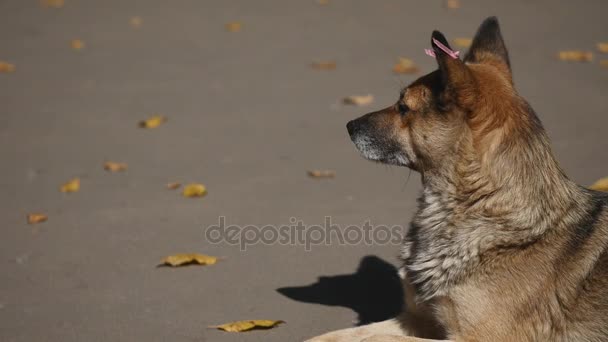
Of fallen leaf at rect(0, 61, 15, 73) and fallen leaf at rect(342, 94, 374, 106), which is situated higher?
fallen leaf at rect(342, 94, 374, 106)

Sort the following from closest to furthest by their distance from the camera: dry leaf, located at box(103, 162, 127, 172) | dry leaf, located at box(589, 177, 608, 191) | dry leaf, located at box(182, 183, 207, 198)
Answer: dry leaf, located at box(589, 177, 608, 191)
dry leaf, located at box(182, 183, 207, 198)
dry leaf, located at box(103, 162, 127, 172)

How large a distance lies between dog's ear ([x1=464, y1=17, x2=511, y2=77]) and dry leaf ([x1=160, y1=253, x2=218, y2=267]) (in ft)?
7.92

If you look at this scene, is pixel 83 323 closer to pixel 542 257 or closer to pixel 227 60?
pixel 542 257

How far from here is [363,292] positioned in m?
5.52

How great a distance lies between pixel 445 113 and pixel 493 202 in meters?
0.56

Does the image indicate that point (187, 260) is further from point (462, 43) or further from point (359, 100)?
point (462, 43)

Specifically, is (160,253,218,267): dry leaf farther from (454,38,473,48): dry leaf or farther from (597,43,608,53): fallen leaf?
(597,43,608,53): fallen leaf

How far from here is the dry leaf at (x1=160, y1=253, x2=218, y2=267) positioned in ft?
19.1

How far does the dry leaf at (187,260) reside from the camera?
19.1ft

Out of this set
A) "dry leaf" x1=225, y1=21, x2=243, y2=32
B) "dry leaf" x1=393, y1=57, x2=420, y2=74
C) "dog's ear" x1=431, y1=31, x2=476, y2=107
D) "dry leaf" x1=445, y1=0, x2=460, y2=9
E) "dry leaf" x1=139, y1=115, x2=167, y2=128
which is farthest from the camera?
"dry leaf" x1=445, y1=0, x2=460, y2=9

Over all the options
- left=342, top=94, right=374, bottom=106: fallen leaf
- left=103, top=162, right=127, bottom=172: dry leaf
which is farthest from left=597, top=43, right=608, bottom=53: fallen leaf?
left=103, top=162, right=127, bottom=172: dry leaf

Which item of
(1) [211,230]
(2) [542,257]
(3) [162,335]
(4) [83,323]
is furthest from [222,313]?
(2) [542,257]

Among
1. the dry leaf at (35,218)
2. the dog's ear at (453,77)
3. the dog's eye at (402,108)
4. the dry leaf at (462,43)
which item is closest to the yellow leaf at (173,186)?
the dry leaf at (35,218)

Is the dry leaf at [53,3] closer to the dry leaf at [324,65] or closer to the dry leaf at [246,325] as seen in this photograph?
the dry leaf at [324,65]
